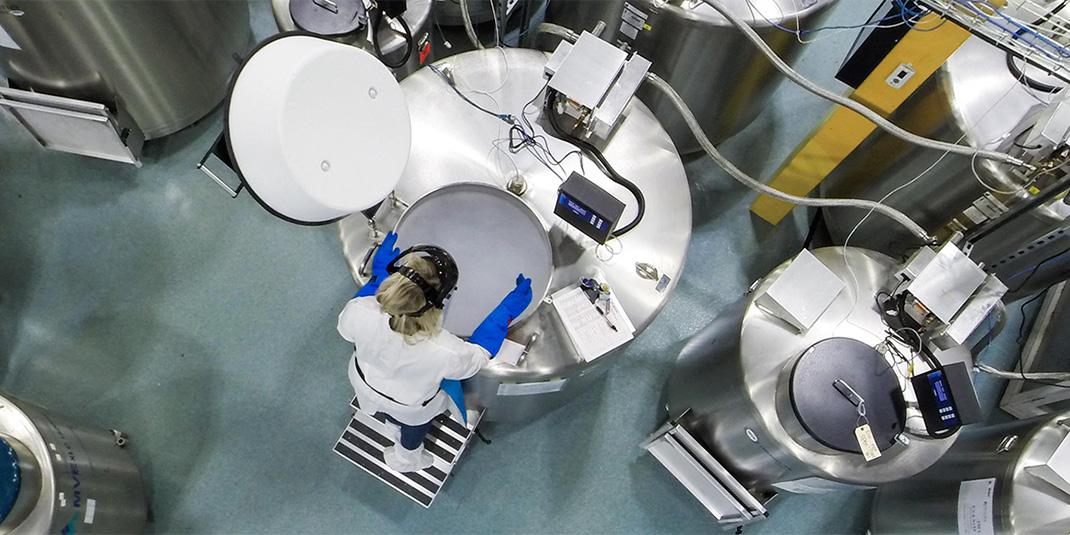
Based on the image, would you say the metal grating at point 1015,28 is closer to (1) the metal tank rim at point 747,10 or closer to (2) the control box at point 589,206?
(1) the metal tank rim at point 747,10

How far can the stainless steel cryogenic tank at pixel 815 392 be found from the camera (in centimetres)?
184

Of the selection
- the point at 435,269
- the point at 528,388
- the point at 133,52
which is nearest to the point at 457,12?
the point at 133,52

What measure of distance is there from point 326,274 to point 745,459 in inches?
78.2

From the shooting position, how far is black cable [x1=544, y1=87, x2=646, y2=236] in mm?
2021

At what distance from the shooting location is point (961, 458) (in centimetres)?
224

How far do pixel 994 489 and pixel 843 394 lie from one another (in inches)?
27.6

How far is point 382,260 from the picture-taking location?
1.79 meters

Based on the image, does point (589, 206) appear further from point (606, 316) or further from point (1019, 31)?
point (1019, 31)

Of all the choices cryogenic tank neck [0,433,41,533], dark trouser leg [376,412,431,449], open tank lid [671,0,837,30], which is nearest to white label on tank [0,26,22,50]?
cryogenic tank neck [0,433,41,533]

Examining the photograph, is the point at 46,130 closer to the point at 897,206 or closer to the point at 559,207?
the point at 559,207

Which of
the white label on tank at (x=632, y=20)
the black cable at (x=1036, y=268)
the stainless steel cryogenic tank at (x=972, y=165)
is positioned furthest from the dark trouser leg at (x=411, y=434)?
the black cable at (x=1036, y=268)

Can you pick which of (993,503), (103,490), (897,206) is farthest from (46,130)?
(993,503)

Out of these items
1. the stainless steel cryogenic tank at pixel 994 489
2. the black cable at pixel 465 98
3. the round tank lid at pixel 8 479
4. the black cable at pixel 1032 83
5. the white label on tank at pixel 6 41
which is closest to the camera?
the round tank lid at pixel 8 479

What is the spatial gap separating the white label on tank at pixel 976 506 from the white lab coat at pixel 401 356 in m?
1.70
